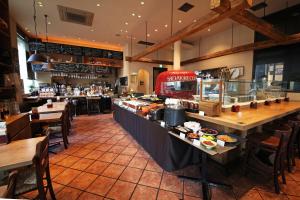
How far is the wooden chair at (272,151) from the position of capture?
1886 mm

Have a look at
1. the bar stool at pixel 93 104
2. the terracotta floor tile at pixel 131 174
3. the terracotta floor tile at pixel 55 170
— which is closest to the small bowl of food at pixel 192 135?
the terracotta floor tile at pixel 131 174

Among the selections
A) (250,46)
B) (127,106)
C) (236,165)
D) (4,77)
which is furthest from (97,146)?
(250,46)

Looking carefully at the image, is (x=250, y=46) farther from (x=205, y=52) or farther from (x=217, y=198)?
(x=217, y=198)

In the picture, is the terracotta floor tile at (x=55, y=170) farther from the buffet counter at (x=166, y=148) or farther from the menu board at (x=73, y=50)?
the menu board at (x=73, y=50)

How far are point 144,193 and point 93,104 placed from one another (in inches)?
242

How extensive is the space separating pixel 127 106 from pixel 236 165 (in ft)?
9.72

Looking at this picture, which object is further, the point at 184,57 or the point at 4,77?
the point at 184,57

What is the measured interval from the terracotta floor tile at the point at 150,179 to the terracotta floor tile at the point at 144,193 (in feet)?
0.27

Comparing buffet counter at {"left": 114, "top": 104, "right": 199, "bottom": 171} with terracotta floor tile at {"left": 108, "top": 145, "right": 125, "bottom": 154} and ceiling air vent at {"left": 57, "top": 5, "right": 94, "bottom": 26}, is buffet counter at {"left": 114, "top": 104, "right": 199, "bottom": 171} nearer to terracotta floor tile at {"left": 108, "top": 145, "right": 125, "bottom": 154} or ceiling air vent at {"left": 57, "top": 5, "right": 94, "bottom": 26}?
terracotta floor tile at {"left": 108, "top": 145, "right": 125, "bottom": 154}

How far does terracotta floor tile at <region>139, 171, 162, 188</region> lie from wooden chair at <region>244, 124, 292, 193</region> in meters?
1.44

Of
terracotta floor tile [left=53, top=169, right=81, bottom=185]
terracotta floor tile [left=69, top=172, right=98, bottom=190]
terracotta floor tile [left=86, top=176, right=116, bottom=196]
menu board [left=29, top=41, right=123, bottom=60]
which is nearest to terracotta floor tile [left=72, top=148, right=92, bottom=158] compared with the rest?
terracotta floor tile [left=53, top=169, right=81, bottom=185]

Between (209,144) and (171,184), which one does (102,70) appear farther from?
(209,144)

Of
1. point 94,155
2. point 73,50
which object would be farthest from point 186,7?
point 73,50

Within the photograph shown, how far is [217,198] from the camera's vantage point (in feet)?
5.98
